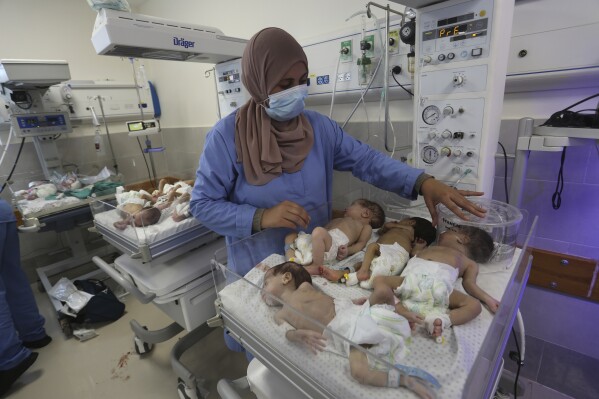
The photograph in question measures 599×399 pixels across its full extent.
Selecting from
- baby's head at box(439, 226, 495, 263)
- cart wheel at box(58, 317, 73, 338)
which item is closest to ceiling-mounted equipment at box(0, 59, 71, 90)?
cart wheel at box(58, 317, 73, 338)

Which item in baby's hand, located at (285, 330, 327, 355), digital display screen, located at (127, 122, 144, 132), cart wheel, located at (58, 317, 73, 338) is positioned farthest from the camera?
digital display screen, located at (127, 122, 144, 132)

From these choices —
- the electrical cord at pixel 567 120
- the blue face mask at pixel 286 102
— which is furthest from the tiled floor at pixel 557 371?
the blue face mask at pixel 286 102

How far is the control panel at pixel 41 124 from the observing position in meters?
2.55

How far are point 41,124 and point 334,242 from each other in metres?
2.93

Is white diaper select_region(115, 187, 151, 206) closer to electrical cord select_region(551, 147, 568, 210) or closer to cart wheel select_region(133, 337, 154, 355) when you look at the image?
cart wheel select_region(133, 337, 154, 355)

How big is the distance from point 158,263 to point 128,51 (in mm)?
1178

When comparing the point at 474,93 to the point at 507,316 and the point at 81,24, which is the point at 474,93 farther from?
the point at 81,24

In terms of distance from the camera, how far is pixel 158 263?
1718 mm

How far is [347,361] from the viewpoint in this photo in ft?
2.25

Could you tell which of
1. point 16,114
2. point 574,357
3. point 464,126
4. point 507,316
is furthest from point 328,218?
point 16,114

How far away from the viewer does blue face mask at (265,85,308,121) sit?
3.85ft

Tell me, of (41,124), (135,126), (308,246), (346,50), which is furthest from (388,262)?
(41,124)

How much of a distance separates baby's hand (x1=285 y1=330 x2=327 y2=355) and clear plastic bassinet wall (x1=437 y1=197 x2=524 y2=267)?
770mm

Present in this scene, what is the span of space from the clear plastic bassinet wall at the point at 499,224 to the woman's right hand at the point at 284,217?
1.94 ft
